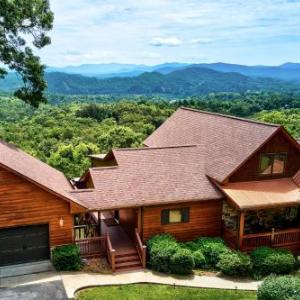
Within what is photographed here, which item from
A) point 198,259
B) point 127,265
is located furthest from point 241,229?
point 127,265

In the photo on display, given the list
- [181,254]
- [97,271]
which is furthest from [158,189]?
[97,271]

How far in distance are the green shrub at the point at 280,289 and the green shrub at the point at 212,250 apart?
4809mm

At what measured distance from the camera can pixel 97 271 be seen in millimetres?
21344

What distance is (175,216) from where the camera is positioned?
2362 cm

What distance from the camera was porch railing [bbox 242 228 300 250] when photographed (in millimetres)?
23684

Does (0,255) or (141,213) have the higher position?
(141,213)

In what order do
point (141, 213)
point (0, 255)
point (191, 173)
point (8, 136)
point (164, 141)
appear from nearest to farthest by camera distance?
point (0, 255) < point (141, 213) < point (191, 173) < point (164, 141) < point (8, 136)

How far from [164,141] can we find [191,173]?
23.7 ft

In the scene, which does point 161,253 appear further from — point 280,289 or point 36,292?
point 280,289

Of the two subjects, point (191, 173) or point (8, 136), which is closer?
point (191, 173)

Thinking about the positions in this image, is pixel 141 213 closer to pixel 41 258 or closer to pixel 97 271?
pixel 97 271

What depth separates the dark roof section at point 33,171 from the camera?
2038 cm

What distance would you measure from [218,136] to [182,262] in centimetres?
996

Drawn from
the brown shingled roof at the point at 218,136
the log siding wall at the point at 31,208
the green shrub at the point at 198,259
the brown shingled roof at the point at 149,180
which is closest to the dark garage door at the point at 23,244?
the log siding wall at the point at 31,208
